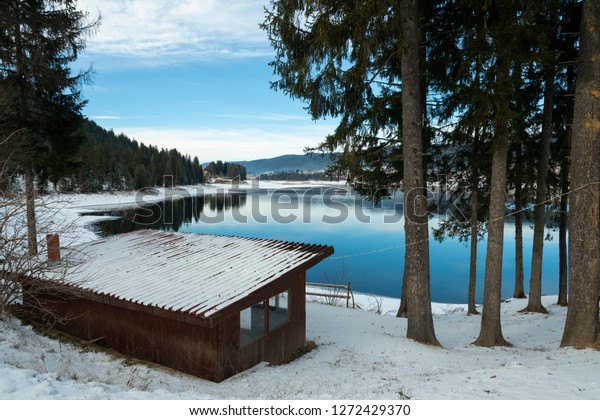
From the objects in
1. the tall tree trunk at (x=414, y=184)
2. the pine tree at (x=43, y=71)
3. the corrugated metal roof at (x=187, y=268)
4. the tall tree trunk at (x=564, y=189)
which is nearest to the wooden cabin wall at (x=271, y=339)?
the corrugated metal roof at (x=187, y=268)

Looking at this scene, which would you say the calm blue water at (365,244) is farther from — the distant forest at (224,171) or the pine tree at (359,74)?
the distant forest at (224,171)

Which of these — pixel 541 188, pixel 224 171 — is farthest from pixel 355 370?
pixel 224 171

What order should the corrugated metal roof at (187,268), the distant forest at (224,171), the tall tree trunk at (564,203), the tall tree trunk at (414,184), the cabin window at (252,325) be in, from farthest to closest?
the distant forest at (224,171) < the tall tree trunk at (564,203) < the tall tree trunk at (414,184) < the cabin window at (252,325) < the corrugated metal roof at (187,268)

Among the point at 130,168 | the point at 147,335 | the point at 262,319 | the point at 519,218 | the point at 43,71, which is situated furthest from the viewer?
the point at 130,168

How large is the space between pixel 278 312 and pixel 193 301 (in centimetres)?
310

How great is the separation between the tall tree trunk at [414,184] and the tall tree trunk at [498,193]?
157cm

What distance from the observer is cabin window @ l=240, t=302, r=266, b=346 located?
8.69 meters

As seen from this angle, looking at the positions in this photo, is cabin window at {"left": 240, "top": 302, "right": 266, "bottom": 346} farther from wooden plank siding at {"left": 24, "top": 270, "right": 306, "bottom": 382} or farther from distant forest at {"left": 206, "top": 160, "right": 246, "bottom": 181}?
distant forest at {"left": 206, "top": 160, "right": 246, "bottom": 181}

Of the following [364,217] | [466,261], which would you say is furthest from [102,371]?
[364,217]

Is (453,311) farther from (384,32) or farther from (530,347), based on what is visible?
(384,32)

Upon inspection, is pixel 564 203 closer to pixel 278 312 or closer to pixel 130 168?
pixel 278 312

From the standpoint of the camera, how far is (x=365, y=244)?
3456 cm

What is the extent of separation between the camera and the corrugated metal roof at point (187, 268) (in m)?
7.98

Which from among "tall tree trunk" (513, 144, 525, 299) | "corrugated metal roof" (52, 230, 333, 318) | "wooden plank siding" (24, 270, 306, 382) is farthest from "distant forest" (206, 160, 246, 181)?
"wooden plank siding" (24, 270, 306, 382)
